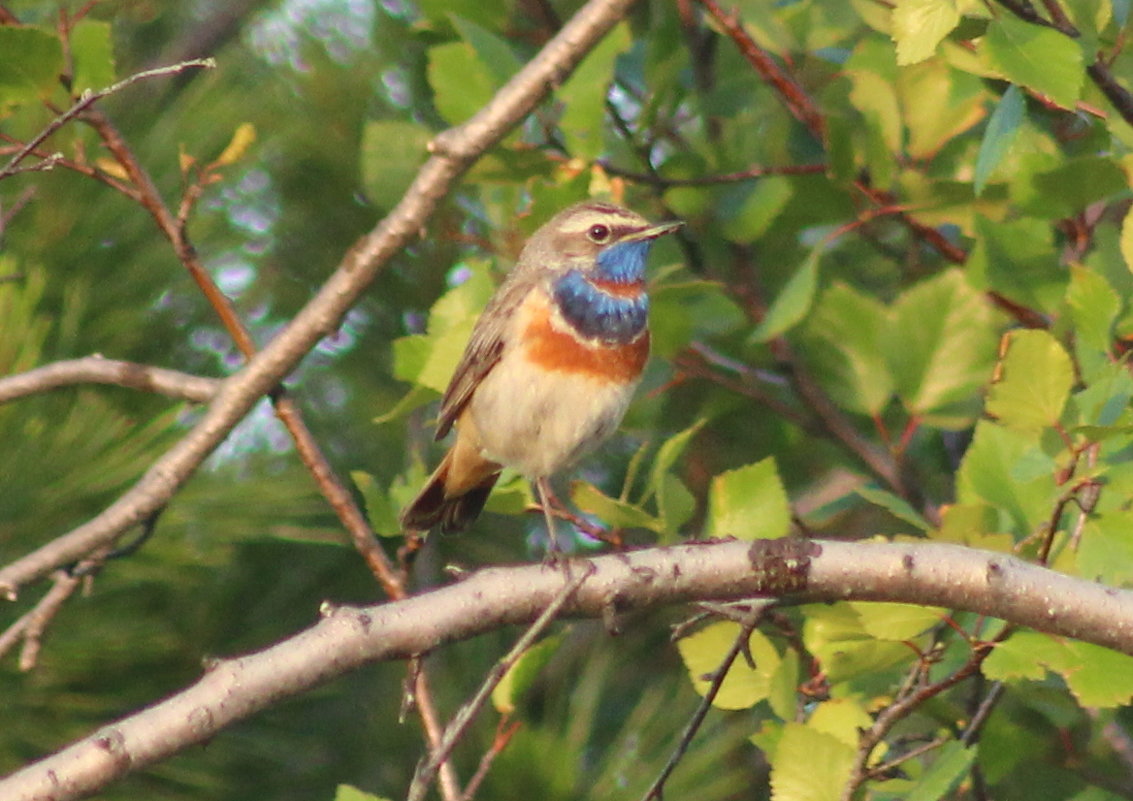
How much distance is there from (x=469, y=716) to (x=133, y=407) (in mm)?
2358

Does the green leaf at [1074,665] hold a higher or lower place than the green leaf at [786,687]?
lower

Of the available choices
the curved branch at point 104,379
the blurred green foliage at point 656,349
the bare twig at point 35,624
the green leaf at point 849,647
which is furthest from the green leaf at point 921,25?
the bare twig at point 35,624

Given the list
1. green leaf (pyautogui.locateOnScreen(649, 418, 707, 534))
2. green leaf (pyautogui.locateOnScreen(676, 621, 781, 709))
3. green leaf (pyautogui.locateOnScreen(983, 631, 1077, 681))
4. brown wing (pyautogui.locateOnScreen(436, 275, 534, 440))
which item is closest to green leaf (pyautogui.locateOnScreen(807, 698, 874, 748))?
green leaf (pyautogui.locateOnScreen(676, 621, 781, 709))

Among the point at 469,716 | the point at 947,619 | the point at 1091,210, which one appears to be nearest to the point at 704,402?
the point at 1091,210

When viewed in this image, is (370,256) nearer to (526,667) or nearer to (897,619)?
(526,667)

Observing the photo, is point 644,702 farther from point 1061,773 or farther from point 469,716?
point 469,716

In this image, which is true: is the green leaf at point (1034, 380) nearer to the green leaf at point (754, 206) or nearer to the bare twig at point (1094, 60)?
the bare twig at point (1094, 60)

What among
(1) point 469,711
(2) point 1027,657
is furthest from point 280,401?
(2) point 1027,657

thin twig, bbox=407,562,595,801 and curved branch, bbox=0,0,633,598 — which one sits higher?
curved branch, bbox=0,0,633,598

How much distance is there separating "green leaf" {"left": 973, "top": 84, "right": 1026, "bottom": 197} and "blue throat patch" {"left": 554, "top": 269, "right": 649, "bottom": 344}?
→ 1.29m

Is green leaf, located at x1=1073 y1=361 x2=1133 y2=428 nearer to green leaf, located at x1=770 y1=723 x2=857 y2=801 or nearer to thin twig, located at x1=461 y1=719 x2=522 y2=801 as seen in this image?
green leaf, located at x1=770 y1=723 x2=857 y2=801

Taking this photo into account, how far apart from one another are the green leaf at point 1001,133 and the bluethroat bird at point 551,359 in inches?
48.0

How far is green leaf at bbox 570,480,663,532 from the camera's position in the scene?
3318 mm

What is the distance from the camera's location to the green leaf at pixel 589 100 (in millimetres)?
4137
